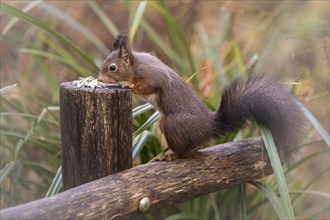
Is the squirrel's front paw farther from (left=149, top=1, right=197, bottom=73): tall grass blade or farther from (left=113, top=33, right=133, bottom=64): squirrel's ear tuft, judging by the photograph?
(left=149, top=1, right=197, bottom=73): tall grass blade

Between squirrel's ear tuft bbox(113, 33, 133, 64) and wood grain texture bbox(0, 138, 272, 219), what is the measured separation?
0.36 meters

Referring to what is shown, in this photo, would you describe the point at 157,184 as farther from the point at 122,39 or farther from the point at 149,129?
the point at 149,129

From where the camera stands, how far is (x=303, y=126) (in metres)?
1.86

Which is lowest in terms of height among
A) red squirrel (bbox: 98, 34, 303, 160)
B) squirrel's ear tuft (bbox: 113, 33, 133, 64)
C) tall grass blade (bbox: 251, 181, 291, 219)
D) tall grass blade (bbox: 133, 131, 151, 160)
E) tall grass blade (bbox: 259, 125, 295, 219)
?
tall grass blade (bbox: 251, 181, 291, 219)

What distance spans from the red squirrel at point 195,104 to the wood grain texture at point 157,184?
8 centimetres

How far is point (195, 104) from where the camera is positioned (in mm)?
1845

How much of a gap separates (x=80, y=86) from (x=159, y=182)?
0.35 metres

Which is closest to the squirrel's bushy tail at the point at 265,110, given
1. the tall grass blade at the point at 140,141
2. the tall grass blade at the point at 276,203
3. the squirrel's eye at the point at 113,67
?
the tall grass blade at the point at 276,203

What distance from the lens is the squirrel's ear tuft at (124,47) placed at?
1.74 metres

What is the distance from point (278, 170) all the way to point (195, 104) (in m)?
0.35

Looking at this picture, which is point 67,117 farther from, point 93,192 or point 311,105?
point 311,105

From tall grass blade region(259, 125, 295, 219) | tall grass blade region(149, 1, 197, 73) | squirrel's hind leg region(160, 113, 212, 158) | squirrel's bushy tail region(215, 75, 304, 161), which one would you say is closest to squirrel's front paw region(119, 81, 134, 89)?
squirrel's hind leg region(160, 113, 212, 158)

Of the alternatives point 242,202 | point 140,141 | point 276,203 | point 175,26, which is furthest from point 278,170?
point 175,26

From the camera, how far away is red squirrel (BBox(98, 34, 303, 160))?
179 cm
